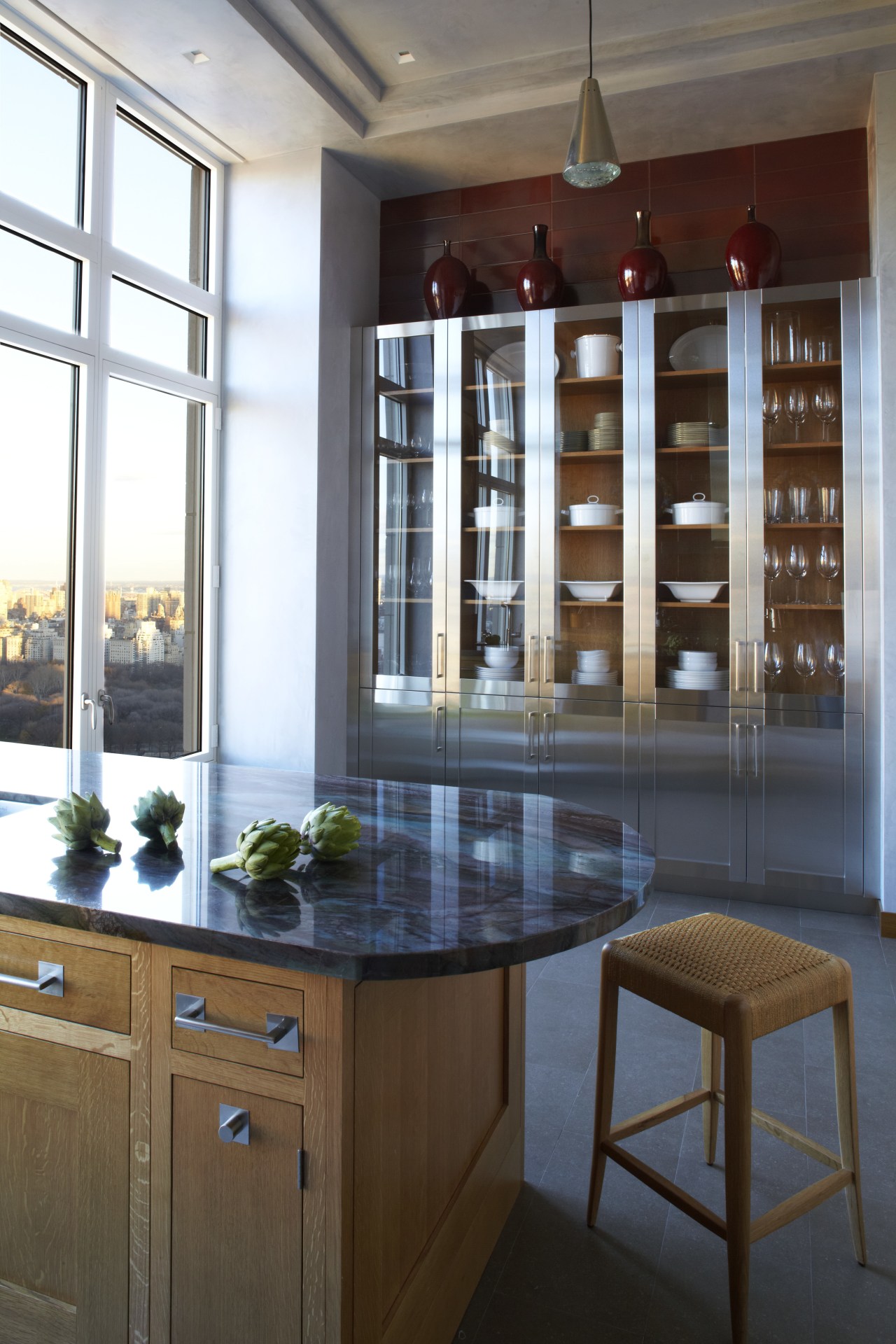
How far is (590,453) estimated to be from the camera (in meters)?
4.06

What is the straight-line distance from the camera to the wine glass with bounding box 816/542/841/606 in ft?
12.2

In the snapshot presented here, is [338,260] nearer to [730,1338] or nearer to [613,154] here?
[613,154]

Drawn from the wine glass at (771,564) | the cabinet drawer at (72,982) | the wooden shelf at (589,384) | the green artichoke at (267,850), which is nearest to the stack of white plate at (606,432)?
the wooden shelf at (589,384)

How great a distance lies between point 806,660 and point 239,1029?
10.3ft

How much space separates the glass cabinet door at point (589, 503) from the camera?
3977mm

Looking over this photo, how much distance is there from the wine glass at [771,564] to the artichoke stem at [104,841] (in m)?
3.01

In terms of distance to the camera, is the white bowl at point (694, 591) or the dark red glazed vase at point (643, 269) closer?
the white bowl at point (694, 591)

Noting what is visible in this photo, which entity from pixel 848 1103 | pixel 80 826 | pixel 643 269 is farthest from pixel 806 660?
pixel 80 826

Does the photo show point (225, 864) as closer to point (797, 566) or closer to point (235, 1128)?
point (235, 1128)

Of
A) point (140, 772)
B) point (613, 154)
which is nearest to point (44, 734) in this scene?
point (140, 772)

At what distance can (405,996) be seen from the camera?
4.49 feet

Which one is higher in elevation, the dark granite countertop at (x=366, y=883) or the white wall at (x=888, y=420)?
the white wall at (x=888, y=420)

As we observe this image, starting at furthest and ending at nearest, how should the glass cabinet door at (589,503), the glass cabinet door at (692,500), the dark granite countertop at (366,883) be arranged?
the glass cabinet door at (589,503) → the glass cabinet door at (692,500) → the dark granite countertop at (366,883)

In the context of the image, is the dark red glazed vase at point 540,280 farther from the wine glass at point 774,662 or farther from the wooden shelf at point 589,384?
the wine glass at point 774,662
